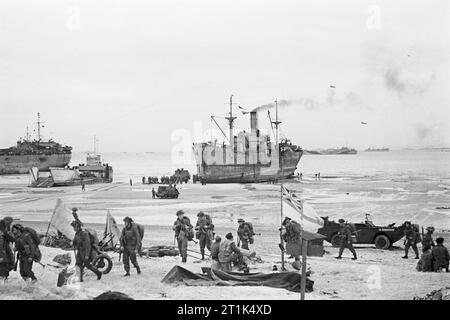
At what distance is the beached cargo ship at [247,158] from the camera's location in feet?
204

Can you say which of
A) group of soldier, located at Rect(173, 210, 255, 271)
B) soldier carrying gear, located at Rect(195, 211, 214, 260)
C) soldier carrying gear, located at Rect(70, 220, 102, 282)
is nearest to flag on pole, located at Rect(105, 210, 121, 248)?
group of soldier, located at Rect(173, 210, 255, 271)

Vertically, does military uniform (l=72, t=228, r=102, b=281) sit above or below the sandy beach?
above

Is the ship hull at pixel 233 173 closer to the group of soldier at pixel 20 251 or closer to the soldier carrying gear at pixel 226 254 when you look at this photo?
the soldier carrying gear at pixel 226 254

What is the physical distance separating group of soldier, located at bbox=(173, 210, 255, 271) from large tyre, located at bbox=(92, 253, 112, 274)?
213 centimetres

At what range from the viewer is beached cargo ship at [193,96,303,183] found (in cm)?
6212

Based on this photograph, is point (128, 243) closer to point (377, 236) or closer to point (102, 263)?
point (102, 263)

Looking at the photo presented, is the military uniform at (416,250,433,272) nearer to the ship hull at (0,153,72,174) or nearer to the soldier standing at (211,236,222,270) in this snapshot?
the soldier standing at (211,236,222,270)

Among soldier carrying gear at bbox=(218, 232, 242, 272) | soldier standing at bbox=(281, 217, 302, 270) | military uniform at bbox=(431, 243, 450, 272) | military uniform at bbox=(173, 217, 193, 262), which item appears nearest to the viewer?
soldier carrying gear at bbox=(218, 232, 242, 272)

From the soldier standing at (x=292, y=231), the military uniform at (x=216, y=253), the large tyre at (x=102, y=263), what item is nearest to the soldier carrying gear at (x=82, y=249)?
the large tyre at (x=102, y=263)

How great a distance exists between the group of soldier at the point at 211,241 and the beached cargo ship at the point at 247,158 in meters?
46.5

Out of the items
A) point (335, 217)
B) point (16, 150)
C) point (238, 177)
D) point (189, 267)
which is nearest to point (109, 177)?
point (238, 177)
